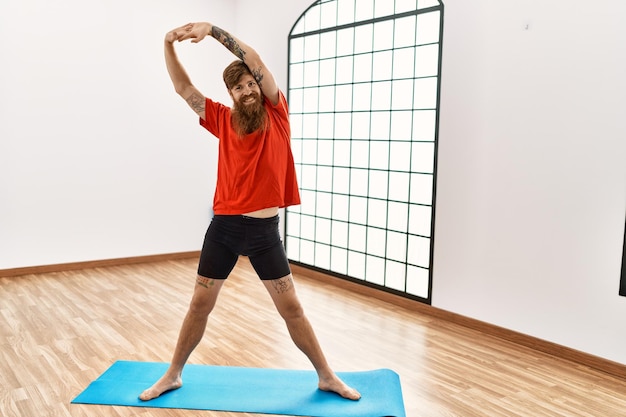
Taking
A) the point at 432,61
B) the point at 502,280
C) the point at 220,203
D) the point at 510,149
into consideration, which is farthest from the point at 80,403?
the point at 432,61

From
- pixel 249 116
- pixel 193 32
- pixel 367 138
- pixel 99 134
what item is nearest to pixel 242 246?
A: pixel 249 116

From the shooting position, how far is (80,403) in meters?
2.42

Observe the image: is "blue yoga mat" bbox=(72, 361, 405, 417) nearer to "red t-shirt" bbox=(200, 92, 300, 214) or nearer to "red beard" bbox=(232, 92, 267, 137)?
"red t-shirt" bbox=(200, 92, 300, 214)

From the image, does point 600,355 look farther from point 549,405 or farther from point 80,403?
point 80,403

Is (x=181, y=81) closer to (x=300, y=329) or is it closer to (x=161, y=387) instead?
(x=300, y=329)

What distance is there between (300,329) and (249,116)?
34.9 inches

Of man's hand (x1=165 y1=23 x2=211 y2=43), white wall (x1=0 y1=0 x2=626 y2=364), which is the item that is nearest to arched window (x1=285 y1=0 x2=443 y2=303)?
white wall (x1=0 y1=0 x2=626 y2=364)

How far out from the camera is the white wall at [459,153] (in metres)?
2.99

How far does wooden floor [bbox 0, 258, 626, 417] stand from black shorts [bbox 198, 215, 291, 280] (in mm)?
594

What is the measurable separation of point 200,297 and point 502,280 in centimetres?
189

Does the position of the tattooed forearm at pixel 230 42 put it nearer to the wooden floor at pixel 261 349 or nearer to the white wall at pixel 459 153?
the wooden floor at pixel 261 349

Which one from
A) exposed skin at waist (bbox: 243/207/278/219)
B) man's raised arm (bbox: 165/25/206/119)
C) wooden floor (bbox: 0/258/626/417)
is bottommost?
wooden floor (bbox: 0/258/626/417)

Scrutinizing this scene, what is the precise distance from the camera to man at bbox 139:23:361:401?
225 cm

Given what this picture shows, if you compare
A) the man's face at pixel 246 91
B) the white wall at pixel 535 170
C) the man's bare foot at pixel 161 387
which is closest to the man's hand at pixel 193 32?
the man's face at pixel 246 91
